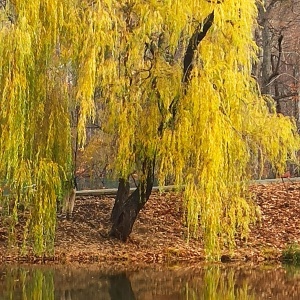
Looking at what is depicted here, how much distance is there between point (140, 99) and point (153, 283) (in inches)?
124

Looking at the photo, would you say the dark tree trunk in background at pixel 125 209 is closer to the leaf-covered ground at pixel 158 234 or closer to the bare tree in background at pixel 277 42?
the leaf-covered ground at pixel 158 234

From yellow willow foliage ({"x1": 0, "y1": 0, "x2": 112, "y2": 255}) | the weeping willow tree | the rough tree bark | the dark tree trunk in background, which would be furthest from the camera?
the dark tree trunk in background

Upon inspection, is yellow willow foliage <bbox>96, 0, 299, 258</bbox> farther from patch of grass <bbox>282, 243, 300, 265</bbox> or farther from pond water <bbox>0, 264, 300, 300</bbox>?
patch of grass <bbox>282, 243, 300, 265</bbox>

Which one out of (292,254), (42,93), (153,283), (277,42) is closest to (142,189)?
(153,283)

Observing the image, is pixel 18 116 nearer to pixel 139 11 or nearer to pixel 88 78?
pixel 88 78

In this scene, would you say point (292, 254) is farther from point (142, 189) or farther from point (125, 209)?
point (125, 209)

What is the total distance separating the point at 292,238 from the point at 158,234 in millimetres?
3114

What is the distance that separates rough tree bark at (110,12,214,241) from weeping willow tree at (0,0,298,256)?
4cm

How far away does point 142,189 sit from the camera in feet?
42.9

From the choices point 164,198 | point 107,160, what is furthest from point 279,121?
point 164,198

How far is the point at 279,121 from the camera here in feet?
37.6

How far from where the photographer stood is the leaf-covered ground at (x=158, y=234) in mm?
13328

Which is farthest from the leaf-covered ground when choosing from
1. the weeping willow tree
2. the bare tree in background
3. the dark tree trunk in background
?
the bare tree in background

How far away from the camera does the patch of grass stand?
1282 cm
